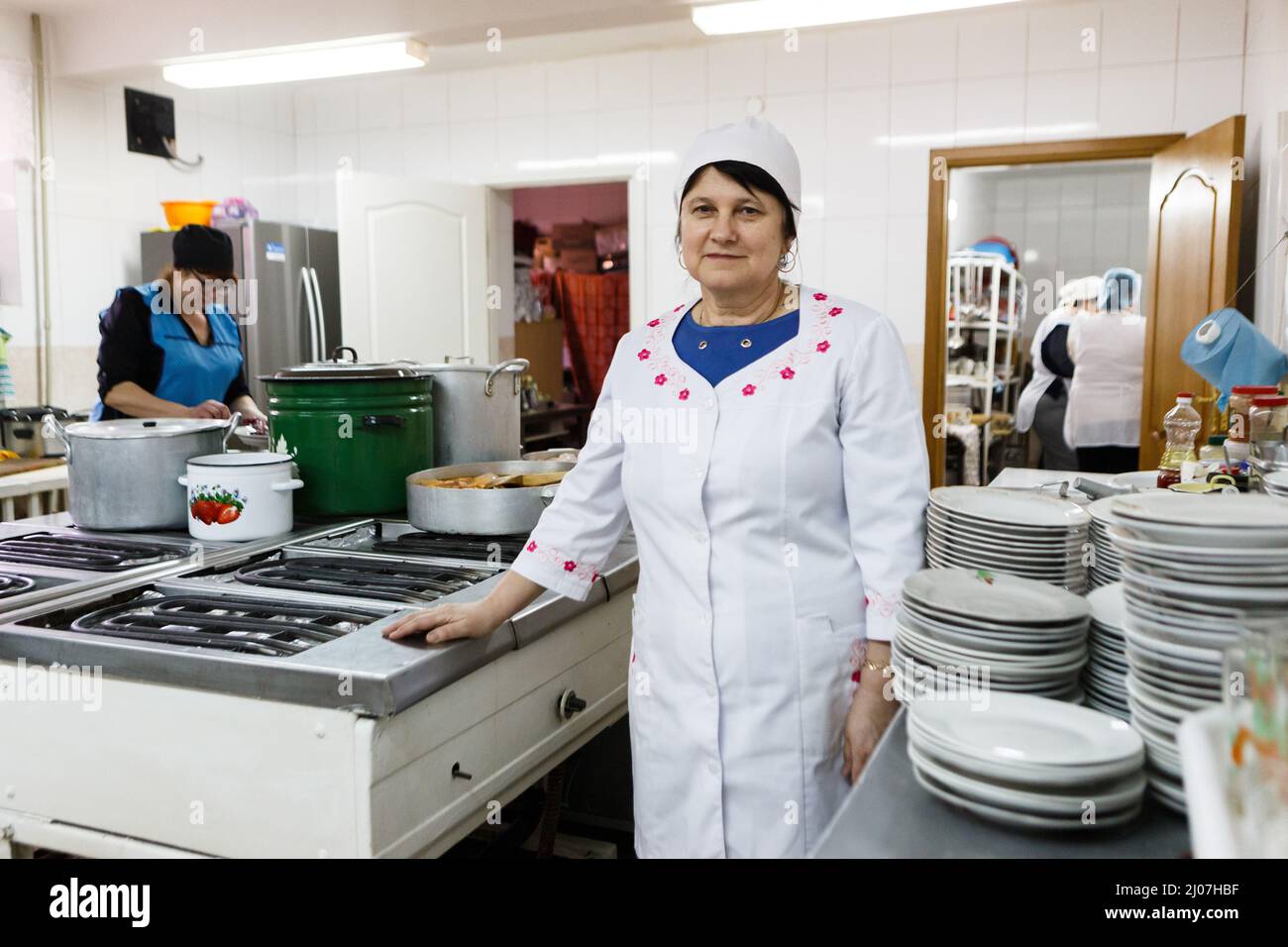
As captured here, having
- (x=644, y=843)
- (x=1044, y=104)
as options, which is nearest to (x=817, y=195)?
(x=1044, y=104)

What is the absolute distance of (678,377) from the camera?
5.49 ft

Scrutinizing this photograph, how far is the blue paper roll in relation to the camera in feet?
9.27

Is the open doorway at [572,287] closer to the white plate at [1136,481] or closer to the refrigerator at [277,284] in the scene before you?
the refrigerator at [277,284]

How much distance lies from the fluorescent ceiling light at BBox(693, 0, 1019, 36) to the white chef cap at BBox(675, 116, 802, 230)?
265 cm

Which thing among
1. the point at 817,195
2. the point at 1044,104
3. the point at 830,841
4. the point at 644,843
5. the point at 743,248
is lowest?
the point at 644,843

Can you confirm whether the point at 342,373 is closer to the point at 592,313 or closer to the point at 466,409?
the point at 466,409

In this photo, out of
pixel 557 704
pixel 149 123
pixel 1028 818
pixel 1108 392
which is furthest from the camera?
pixel 1108 392

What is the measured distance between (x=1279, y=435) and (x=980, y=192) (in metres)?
7.40

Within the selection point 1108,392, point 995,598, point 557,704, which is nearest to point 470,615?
point 557,704

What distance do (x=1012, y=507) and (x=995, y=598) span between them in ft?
1.19

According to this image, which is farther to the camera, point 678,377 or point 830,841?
point 678,377

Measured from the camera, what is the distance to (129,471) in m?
2.31

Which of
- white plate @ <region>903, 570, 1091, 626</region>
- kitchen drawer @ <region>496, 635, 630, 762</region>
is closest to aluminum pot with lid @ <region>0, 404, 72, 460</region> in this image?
kitchen drawer @ <region>496, 635, 630, 762</region>
